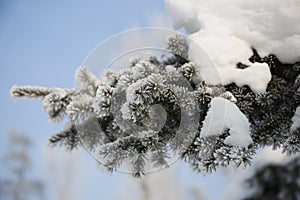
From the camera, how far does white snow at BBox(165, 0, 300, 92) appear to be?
78 cm

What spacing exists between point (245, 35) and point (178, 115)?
237 mm

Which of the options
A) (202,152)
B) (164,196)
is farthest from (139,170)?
(164,196)

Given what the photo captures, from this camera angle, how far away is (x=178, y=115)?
750 mm

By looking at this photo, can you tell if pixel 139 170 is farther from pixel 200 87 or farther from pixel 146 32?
pixel 146 32

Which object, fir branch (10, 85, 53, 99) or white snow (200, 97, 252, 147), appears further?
fir branch (10, 85, 53, 99)

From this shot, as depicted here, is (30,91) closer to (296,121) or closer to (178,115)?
(178,115)

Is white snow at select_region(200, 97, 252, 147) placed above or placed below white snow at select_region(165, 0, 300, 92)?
below

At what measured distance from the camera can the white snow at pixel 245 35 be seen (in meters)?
0.78

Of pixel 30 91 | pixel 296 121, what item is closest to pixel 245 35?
pixel 296 121

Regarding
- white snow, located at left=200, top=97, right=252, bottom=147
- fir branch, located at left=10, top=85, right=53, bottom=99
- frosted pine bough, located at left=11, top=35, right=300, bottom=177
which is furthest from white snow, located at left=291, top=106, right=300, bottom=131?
fir branch, located at left=10, top=85, right=53, bottom=99

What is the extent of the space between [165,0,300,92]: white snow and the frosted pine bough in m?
0.02

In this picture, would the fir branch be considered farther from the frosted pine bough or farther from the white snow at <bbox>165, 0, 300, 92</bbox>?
the white snow at <bbox>165, 0, 300, 92</bbox>

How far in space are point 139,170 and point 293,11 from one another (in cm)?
47

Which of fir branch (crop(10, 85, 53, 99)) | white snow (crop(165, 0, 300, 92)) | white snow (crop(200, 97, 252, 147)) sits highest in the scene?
white snow (crop(165, 0, 300, 92))
